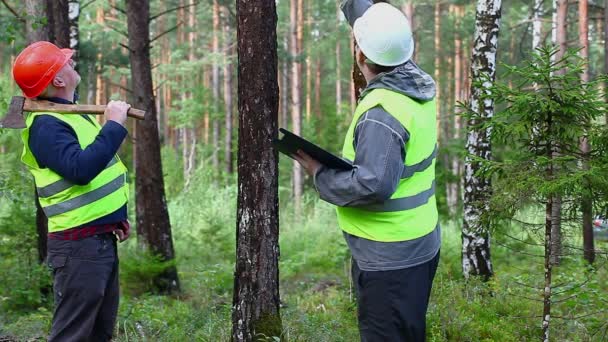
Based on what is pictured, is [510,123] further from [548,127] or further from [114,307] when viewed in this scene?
[114,307]

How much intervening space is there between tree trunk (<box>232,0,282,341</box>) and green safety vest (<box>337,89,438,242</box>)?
1.61m

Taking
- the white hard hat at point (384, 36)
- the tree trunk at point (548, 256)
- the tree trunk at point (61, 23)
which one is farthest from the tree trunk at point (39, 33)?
the tree trunk at point (548, 256)

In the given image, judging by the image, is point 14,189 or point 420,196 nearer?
point 420,196

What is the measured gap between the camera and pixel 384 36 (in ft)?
10.2

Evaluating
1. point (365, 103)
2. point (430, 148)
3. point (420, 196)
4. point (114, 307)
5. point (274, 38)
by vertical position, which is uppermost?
point (274, 38)

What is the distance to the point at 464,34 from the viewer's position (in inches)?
1036

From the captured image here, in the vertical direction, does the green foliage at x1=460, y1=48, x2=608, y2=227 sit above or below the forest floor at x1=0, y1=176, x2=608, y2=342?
above

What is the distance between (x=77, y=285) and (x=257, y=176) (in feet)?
5.26

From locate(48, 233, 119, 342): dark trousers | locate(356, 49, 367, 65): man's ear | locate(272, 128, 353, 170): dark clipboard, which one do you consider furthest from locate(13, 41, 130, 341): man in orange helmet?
locate(356, 49, 367, 65): man's ear

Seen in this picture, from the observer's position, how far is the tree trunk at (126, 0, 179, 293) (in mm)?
10023

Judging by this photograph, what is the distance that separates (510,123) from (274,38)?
2.04 m

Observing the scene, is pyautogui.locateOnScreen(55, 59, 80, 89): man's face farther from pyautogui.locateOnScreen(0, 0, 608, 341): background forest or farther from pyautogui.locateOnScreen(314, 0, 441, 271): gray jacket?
pyautogui.locateOnScreen(0, 0, 608, 341): background forest

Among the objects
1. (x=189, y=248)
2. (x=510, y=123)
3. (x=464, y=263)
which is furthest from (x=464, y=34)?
(x=510, y=123)

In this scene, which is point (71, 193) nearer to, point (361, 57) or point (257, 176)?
point (257, 176)
